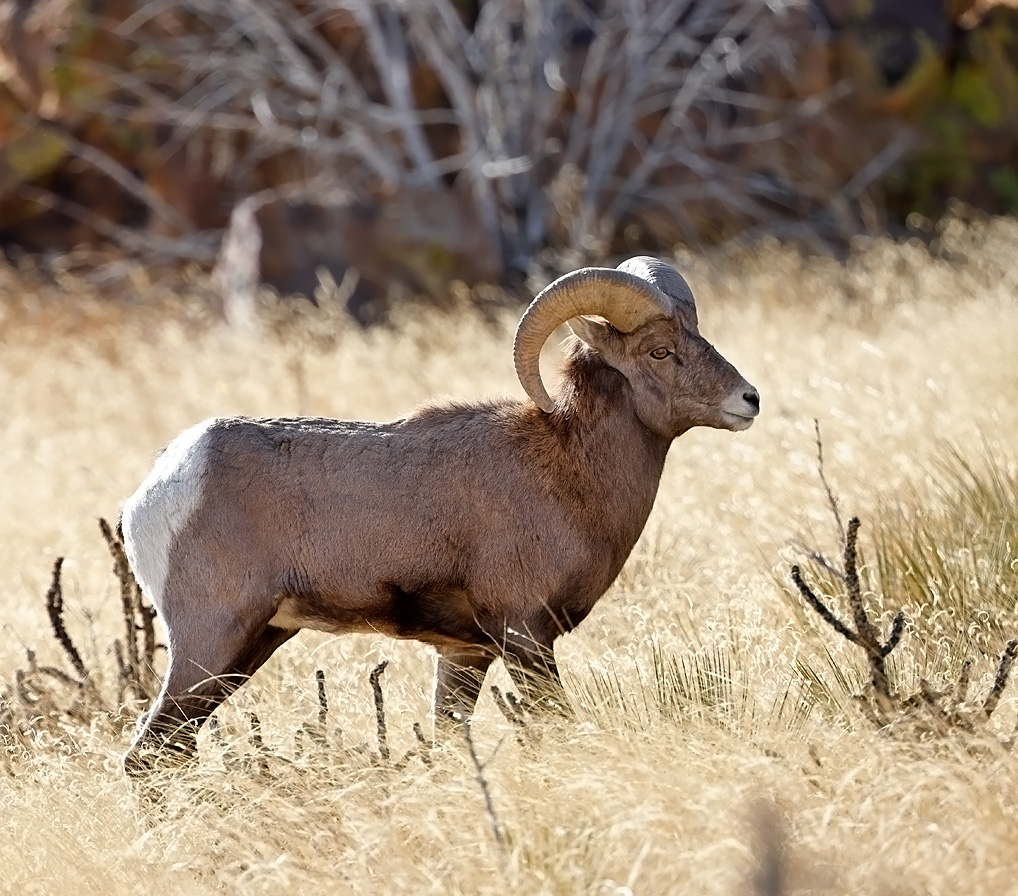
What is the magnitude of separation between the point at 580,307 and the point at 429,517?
833 mm

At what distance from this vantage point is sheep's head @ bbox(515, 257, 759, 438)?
4.53 m

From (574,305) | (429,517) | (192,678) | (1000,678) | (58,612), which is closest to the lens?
(1000,678)

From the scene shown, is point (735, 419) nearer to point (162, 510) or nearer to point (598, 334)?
point (598, 334)

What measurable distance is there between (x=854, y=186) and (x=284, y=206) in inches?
217

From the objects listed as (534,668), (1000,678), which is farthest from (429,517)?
(1000,678)

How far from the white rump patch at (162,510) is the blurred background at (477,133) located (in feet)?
23.7

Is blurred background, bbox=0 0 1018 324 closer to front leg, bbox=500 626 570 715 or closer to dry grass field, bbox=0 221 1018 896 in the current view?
dry grass field, bbox=0 221 1018 896

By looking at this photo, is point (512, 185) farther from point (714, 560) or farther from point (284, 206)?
point (714, 560)

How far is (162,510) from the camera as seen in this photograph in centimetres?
436

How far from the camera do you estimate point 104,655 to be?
235 inches

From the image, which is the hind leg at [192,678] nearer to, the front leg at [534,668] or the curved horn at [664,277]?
the front leg at [534,668]

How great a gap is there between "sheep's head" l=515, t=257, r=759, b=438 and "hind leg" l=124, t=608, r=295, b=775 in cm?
118

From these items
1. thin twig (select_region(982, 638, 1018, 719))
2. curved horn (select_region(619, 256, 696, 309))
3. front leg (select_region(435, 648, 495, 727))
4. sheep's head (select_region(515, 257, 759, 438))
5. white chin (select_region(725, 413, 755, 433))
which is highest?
curved horn (select_region(619, 256, 696, 309))

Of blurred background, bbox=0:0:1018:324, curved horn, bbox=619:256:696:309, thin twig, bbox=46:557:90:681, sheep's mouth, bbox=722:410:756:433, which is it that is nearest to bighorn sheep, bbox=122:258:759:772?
sheep's mouth, bbox=722:410:756:433
